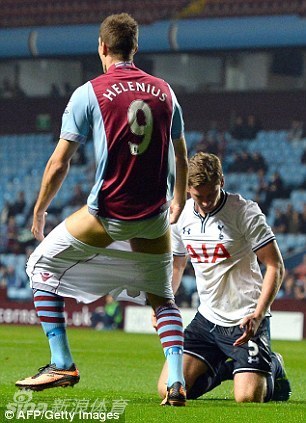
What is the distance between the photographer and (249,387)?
23.9 ft

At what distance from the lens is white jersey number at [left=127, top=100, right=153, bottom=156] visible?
610 centimetres

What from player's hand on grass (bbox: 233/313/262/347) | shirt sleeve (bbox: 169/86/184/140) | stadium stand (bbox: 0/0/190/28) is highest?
stadium stand (bbox: 0/0/190/28)

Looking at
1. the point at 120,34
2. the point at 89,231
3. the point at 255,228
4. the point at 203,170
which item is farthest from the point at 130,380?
the point at 120,34

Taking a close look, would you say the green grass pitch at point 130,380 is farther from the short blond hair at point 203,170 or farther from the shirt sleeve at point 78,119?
the shirt sleeve at point 78,119

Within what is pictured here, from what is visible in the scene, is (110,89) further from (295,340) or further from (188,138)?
(188,138)

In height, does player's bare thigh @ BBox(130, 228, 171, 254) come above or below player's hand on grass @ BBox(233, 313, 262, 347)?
above

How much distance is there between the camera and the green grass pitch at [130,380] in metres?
6.27

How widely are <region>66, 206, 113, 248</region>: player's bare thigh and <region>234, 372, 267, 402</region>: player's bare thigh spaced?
1632 mm

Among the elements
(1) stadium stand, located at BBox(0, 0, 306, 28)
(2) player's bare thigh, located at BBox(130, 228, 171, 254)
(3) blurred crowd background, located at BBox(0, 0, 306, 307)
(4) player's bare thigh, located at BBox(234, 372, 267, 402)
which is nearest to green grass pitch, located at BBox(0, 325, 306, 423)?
(4) player's bare thigh, located at BBox(234, 372, 267, 402)

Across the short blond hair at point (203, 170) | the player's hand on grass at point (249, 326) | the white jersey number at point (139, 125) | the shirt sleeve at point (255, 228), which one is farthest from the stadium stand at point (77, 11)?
the white jersey number at point (139, 125)

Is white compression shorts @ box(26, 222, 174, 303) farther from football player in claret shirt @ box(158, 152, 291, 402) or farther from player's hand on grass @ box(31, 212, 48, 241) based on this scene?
football player in claret shirt @ box(158, 152, 291, 402)

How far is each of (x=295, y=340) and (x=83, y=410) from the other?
1425 cm

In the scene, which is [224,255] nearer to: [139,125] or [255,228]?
[255,228]

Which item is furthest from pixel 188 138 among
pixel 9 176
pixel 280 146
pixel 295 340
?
pixel 295 340
